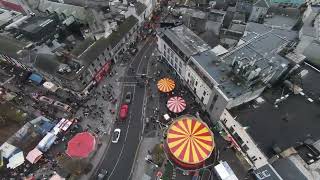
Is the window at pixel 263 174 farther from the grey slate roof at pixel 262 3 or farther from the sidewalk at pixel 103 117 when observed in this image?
the grey slate roof at pixel 262 3

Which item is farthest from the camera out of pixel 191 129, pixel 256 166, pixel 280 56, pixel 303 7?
pixel 303 7

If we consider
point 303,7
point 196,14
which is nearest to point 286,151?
point 196,14

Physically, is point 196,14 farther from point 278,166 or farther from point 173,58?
point 278,166

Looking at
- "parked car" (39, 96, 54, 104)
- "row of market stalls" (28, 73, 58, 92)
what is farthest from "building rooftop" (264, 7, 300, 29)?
"parked car" (39, 96, 54, 104)

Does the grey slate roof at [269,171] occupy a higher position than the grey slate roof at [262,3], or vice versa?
the grey slate roof at [262,3]

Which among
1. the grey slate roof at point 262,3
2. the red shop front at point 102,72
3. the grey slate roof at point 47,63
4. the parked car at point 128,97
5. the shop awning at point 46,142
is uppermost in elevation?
the grey slate roof at point 262,3

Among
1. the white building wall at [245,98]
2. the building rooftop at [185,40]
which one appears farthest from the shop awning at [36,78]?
the white building wall at [245,98]

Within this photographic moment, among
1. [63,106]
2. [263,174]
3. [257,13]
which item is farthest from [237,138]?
[257,13]
